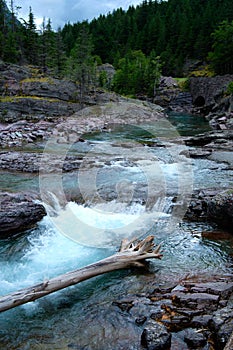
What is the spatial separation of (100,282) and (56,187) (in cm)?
740

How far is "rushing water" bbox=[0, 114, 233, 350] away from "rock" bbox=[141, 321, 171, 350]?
954 mm

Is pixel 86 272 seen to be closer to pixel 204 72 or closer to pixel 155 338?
pixel 155 338

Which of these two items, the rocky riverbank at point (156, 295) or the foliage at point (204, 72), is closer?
the rocky riverbank at point (156, 295)

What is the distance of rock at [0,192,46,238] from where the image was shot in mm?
10199

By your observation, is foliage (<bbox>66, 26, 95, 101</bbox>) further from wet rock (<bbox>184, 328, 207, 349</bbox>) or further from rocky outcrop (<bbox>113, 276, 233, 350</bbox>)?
wet rock (<bbox>184, 328, 207, 349</bbox>)

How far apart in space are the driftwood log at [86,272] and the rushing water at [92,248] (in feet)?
1.00

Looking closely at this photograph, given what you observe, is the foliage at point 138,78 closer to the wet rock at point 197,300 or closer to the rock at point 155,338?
→ the wet rock at point 197,300

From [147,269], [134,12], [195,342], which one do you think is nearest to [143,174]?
[147,269]

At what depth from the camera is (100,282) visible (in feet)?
25.5

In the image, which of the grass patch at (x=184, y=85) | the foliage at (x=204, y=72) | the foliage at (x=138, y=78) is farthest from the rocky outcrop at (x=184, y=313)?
the foliage at (x=204, y=72)

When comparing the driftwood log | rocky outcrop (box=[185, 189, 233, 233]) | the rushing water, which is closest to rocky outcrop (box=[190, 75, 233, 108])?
the rushing water

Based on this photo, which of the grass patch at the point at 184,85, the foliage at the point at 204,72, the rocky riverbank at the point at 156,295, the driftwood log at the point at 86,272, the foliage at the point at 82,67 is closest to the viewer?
the rocky riverbank at the point at 156,295

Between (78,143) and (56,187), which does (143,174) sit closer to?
(56,187)

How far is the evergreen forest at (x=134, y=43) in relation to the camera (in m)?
57.4
